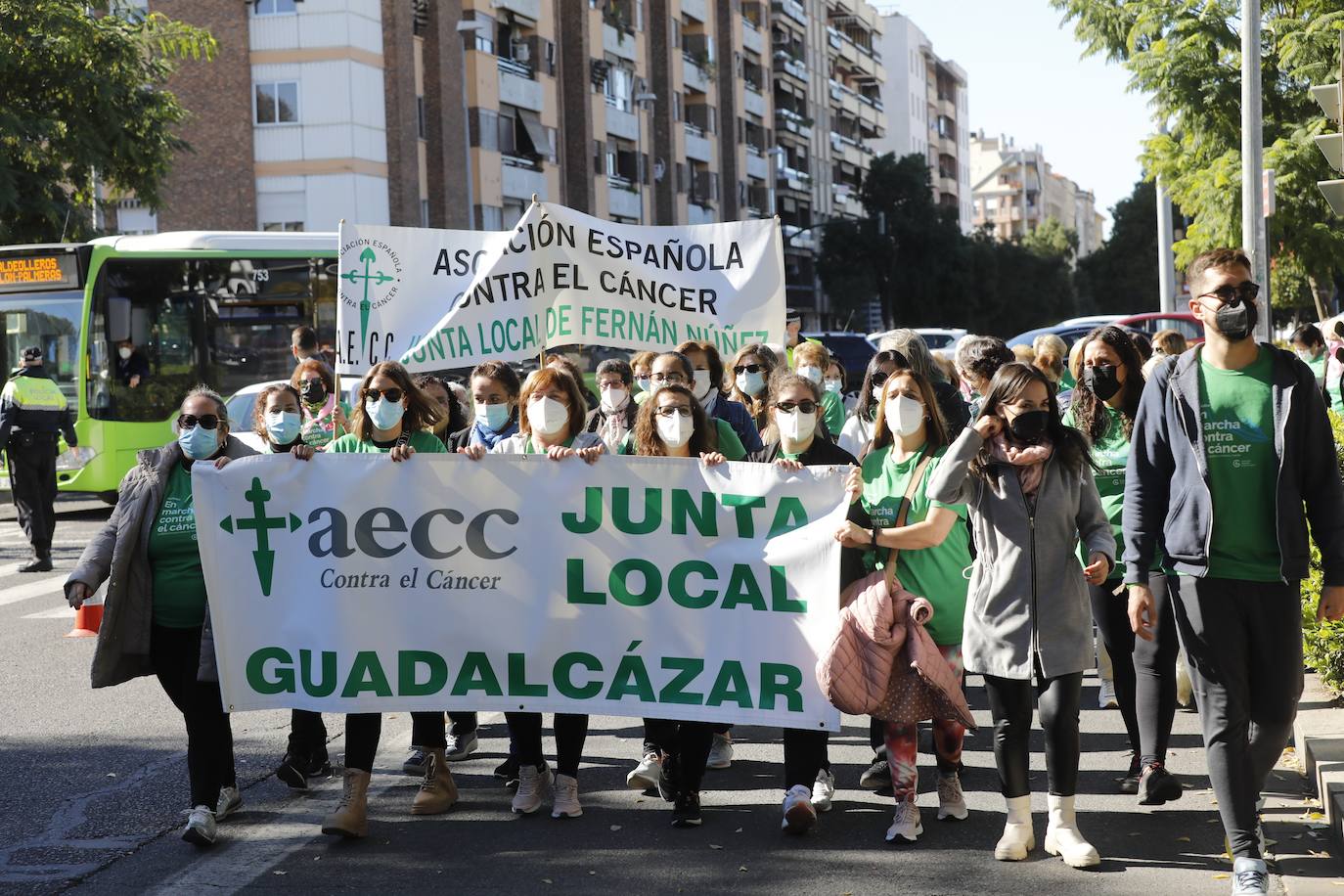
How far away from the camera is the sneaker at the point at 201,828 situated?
574 cm

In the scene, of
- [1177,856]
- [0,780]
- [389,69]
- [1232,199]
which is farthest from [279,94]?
[1177,856]

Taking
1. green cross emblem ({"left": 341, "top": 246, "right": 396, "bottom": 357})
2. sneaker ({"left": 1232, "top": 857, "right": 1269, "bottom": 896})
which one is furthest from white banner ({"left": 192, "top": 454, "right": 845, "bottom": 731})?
green cross emblem ({"left": 341, "top": 246, "right": 396, "bottom": 357})

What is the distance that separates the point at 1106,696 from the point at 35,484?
9.97 metres

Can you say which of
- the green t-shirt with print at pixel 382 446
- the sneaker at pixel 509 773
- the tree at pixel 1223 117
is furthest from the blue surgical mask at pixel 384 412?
the tree at pixel 1223 117

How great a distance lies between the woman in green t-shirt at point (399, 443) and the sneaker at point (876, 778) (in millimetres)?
1624

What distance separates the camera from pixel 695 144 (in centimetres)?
6350

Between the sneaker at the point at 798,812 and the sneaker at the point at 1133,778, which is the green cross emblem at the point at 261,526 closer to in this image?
the sneaker at the point at 798,812

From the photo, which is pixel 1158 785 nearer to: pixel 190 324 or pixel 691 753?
pixel 691 753

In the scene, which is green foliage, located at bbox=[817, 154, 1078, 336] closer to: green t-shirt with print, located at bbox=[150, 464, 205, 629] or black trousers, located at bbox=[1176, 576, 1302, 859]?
green t-shirt with print, located at bbox=[150, 464, 205, 629]

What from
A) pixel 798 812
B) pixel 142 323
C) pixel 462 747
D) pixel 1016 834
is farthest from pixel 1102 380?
pixel 142 323

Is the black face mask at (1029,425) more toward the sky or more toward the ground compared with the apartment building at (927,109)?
more toward the ground

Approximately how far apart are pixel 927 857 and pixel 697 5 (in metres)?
61.8

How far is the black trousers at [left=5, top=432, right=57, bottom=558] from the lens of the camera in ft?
Result: 46.8

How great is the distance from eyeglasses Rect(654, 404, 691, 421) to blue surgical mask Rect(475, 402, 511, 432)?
116 cm
